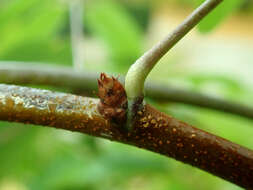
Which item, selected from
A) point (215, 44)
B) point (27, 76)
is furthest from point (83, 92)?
point (215, 44)

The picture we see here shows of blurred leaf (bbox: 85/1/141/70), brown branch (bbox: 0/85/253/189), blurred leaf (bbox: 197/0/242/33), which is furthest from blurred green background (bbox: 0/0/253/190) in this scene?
brown branch (bbox: 0/85/253/189)

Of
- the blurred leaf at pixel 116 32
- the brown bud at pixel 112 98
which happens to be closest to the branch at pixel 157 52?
the brown bud at pixel 112 98

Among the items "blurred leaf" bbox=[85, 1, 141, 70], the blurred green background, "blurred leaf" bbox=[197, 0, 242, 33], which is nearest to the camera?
"blurred leaf" bbox=[197, 0, 242, 33]

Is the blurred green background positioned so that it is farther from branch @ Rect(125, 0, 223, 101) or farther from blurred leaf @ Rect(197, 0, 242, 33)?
branch @ Rect(125, 0, 223, 101)

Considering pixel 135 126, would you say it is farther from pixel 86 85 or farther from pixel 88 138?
pixel 88 138

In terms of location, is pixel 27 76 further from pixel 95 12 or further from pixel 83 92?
pixel 95 12

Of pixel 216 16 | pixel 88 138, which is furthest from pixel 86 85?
pixel 88 138

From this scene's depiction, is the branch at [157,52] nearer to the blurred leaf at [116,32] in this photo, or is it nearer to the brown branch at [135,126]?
the brown branch at [135,126]

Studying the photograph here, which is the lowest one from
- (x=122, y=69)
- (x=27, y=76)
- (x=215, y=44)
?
(x=215, y=44)
